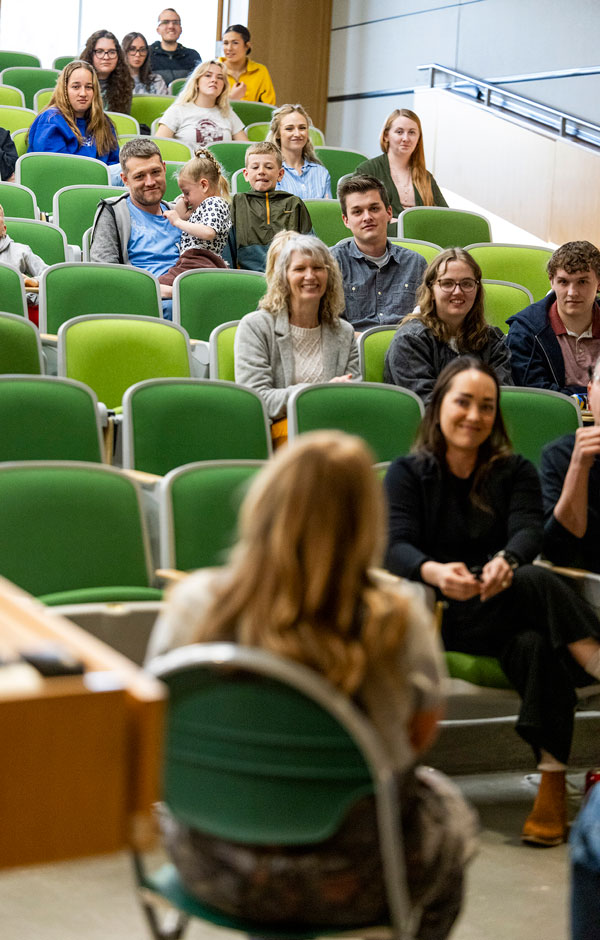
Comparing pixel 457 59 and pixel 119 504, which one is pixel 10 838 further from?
pixel 457 59

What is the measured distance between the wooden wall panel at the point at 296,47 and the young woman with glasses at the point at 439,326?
7037 millimetres

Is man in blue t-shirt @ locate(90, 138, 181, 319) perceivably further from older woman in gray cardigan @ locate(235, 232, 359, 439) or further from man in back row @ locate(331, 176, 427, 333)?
older woman in gray cardigan @ locate(235, 232, 359, 439)

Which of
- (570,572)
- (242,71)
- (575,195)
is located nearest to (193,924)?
(570,572)

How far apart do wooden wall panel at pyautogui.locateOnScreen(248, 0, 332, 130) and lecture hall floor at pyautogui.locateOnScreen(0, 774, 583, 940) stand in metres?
8.81

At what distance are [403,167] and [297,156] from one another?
1.85 feet

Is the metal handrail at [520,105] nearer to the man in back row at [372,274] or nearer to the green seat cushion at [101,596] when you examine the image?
the man in back row at [372,274]

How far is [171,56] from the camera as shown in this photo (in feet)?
28.7

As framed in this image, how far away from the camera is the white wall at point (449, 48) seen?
757cm

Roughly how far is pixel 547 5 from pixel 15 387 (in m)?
6.24

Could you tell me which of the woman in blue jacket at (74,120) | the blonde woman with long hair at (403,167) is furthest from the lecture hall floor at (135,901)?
the woman in blue jacket at (74,120)

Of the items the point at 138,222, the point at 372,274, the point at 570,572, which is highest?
the point at 138,222

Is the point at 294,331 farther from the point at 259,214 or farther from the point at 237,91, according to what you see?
the point at 237,91

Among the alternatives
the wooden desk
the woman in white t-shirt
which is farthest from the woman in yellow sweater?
the wooden desk

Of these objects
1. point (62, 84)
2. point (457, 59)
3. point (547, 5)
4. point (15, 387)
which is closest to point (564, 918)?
point (15, 387)
